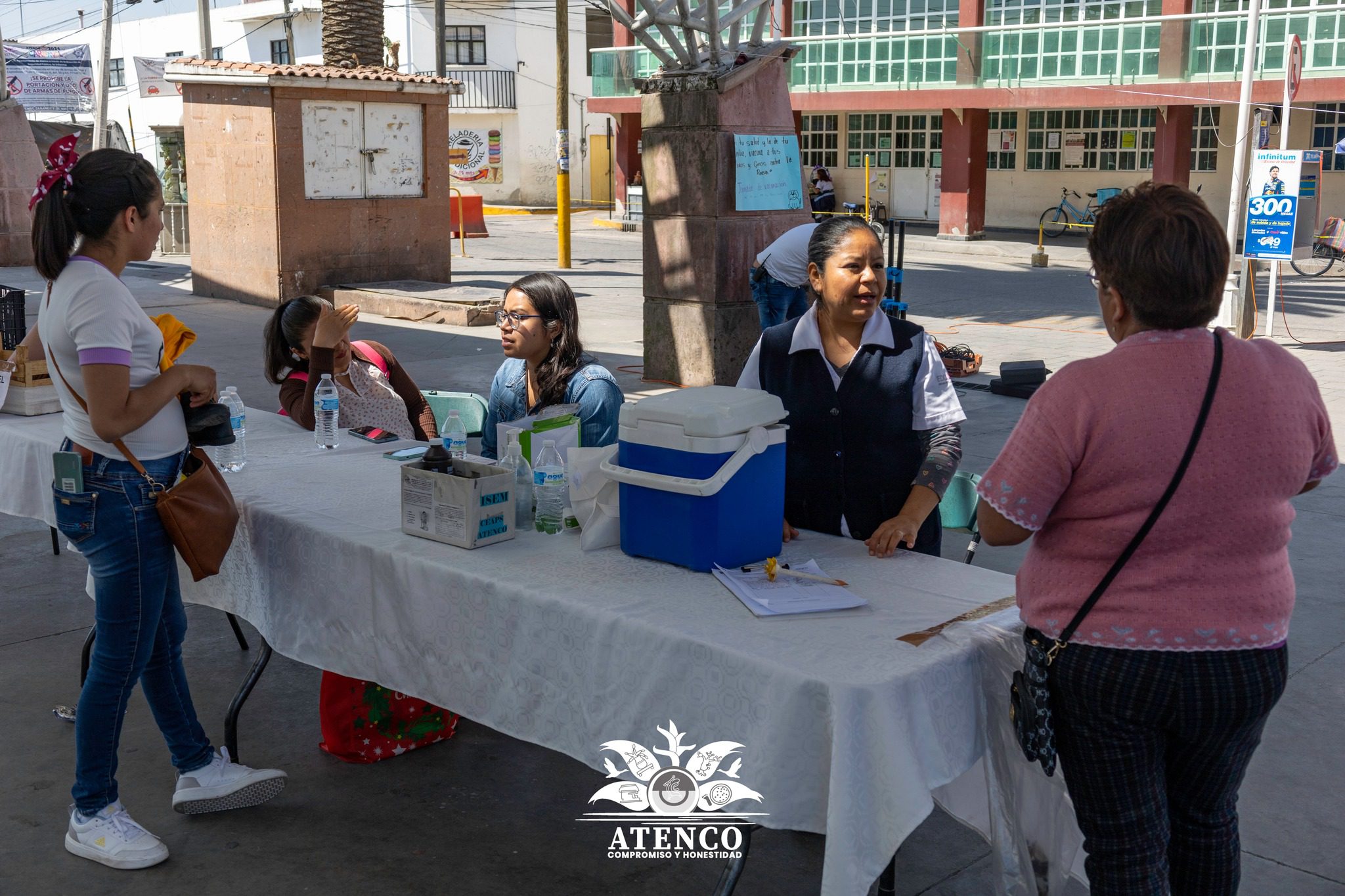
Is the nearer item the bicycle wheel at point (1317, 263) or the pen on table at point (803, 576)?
the pen on table at point (803, 576)

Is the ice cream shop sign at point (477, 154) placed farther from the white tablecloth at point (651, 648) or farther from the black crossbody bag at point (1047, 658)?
the black crossbody bag at point (1047, 658)

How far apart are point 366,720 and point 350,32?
47.6 feet

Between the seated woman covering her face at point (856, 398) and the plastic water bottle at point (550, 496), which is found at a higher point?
the seated woman covering her face at point (856, 398)

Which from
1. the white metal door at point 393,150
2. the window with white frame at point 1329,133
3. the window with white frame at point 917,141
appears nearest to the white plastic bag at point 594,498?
the white metal door at point 393,150

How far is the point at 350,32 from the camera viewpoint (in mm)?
16609

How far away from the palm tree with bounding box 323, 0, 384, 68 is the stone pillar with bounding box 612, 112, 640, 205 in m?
13.4

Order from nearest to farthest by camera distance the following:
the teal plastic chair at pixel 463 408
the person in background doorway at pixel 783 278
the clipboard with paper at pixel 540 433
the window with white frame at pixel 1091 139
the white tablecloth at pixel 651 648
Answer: the white tablecloth at pixel 651 648, the clipboard with paper at pixel 540 433, the teal plastic chair at pixel 463 408, the person in background doorway at pixel 783 278, the window with white frame at pixel 1091 139

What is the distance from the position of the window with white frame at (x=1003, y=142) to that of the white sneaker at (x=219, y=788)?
2749 cm

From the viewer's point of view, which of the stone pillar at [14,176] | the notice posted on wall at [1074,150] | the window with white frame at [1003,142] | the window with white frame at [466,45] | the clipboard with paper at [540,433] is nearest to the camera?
the clipboard with paper at [540,433]

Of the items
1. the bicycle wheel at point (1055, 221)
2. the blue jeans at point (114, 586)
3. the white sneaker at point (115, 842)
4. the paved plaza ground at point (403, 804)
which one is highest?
the bicycle wheel at point (1055, 221)

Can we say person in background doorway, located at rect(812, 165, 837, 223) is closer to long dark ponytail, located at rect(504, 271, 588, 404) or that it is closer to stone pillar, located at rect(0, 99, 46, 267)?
stone pillar, located at rect(0, 99, 46, 267)

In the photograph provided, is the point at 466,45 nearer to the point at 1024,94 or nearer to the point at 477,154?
the point at 477,154

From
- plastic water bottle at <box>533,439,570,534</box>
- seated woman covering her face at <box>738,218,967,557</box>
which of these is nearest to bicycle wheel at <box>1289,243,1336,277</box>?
seated woman covering her face at <box>738,218,967,557</box>

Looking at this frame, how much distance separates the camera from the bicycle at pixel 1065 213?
27.0 m
